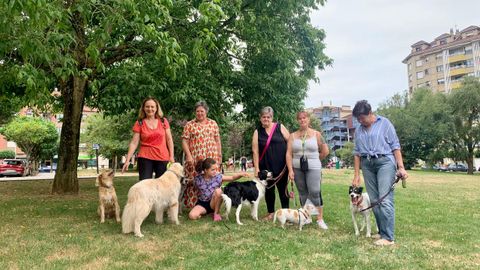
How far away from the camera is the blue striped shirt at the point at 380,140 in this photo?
542 cm

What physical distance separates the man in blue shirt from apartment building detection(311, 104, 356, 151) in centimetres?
11313

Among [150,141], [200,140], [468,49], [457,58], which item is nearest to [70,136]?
[150,141]

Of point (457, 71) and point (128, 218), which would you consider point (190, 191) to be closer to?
point (128, 218)

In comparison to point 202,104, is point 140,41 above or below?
above

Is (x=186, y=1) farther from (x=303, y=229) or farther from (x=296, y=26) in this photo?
(x=303, y=229)

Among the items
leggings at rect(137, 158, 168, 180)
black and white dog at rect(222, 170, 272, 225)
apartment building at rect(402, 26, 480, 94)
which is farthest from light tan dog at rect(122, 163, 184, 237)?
apartment building at rect(402, 26, 480, 94)

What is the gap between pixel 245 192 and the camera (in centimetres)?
674

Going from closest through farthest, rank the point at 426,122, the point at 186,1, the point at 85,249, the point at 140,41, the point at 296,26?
1. the point at 85,249
2. the point at 186,1
3. the point at 140,41
4. the point at 296,26
5. the point at 426,122

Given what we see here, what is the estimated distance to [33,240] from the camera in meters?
5.52

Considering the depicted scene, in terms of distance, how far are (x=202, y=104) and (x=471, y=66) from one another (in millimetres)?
86243

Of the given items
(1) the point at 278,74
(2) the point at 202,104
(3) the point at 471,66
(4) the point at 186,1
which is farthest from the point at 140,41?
(3) the point at 471,66

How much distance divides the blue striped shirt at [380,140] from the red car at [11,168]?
36.0 m

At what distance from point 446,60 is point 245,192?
288 feet

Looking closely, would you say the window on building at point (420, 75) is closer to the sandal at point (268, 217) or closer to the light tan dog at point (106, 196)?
the sandal at point (268, 217)
